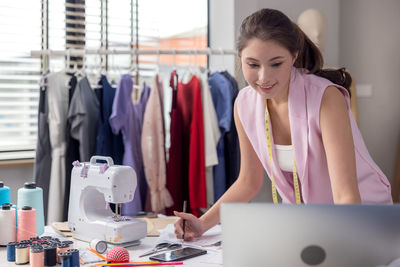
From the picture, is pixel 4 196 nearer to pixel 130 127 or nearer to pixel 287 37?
pixel 287 37

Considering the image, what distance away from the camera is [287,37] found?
1658 mm

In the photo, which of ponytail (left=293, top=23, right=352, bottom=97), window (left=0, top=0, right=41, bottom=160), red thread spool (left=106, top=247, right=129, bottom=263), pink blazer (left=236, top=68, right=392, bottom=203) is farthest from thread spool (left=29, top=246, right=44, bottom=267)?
window (left=0, top=0, right=41, bottom=160)

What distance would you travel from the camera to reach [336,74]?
70.8 inches

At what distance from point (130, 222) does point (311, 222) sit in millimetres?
928

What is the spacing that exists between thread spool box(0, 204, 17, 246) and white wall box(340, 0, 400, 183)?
336cm

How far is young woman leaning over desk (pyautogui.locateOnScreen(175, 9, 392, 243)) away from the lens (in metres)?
1.62

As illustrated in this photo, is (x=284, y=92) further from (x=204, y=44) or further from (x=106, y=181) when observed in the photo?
(x=204, y=44)

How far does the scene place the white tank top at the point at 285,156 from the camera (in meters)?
1.83

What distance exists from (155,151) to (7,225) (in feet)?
5.16

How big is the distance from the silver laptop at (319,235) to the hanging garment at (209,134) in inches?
85.3

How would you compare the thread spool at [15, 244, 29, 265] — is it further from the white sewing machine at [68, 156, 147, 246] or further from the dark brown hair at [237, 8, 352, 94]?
the dark brown hair at [237, 8, 352, 94]

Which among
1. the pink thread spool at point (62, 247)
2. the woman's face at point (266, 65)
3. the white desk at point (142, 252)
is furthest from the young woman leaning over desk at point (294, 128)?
the pink thread spool at point (62, 247)

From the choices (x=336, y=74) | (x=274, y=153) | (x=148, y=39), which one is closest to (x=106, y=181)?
(x=274, y=153)

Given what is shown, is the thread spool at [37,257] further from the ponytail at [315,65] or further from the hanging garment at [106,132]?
the hanging garment at [106,132]
